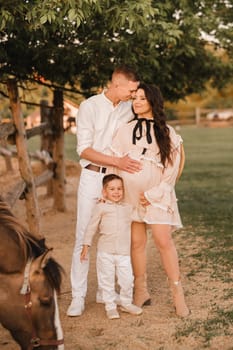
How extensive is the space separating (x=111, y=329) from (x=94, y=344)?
1.00ft

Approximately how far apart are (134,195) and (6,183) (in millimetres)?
8863

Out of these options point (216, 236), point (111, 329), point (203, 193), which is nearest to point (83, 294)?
point (111, 329)

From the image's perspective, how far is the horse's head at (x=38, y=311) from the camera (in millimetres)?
3748

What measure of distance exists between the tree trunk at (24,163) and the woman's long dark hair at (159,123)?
3303 millimetres

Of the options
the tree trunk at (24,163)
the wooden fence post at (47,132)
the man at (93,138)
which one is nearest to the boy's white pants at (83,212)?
the man at (93,138)

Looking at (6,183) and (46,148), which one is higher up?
(46,148)

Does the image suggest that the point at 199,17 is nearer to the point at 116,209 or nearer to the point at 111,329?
the point at 116,209

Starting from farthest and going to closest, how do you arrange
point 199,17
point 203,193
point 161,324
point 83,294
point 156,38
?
point 203,193, point 199,17, point 156,38, point 83,294, point 161,324

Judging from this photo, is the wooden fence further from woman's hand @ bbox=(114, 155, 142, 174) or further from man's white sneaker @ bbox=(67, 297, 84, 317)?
woman's hand @ bbox=(114, 155, 142, 174)

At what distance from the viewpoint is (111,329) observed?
4895 mm

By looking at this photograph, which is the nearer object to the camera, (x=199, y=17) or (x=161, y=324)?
(x=161, y=324)

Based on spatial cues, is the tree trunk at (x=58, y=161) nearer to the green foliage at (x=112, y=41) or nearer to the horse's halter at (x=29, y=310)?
the green foliage at (x=112, y=41)

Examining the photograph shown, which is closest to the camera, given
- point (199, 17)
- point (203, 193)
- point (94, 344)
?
point (94, 344)

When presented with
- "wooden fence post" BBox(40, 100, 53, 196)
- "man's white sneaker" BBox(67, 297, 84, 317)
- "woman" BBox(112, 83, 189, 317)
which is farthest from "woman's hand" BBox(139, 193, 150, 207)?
"wooden fence post" BBox(40, 100, 53, 196)
